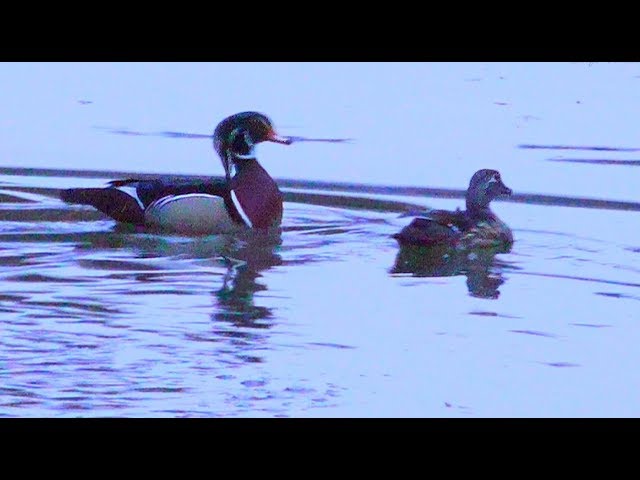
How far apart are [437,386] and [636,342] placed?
1447 millimetres

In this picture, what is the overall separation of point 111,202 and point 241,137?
118 cm

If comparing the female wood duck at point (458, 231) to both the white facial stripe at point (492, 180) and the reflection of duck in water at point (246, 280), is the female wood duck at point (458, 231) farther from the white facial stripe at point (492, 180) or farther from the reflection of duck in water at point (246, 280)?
the reflection of duck in water at point (246, 280)

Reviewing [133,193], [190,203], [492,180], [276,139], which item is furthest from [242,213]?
[492,180]

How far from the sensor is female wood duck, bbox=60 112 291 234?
38.8 ft

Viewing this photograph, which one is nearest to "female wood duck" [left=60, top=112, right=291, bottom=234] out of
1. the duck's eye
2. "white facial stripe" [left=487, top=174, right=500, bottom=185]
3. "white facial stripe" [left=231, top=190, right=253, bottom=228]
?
"white facial stripe" [left=231, top=190, right=253, bottom=228]

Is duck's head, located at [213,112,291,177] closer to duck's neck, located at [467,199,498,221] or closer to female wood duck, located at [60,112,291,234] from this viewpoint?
female wood duck, located at [60,112,291,234]

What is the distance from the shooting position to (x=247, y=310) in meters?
9.14

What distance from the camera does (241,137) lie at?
1255 cm

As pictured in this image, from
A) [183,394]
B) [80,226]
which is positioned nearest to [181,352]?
[183,394]

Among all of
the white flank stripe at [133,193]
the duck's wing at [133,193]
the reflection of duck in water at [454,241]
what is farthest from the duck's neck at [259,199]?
the reflection of duck in water at [454,241]

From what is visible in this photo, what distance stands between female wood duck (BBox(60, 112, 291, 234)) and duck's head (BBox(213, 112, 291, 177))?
15.1 inches

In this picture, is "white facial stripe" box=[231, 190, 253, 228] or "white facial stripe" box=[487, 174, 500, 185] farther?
"white facial stripe" box=[231, 190, 253, 228]

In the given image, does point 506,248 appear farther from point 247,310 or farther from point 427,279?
point 247,310

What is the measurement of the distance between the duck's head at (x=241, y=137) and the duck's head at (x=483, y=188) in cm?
158
